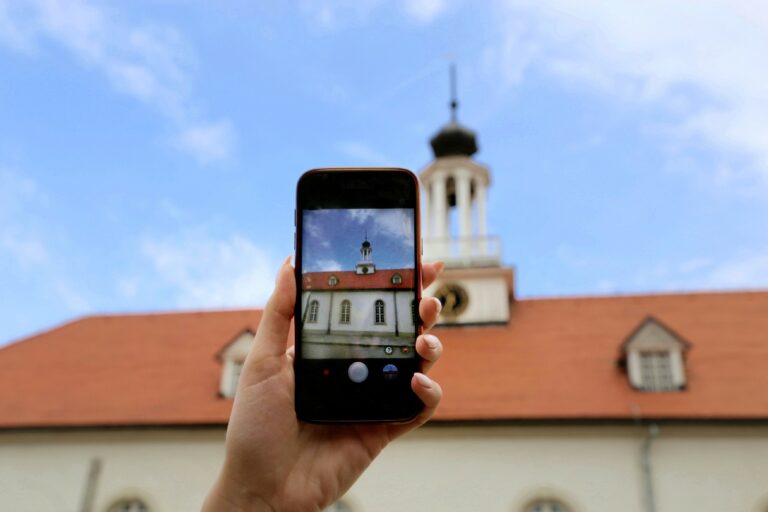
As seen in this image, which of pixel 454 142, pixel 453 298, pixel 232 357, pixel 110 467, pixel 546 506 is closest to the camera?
pixel 546 506

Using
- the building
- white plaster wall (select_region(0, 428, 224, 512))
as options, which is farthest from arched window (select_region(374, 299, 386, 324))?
white plaster wall (select_region(0, 428, 224, 512))

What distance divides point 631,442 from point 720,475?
1872mm

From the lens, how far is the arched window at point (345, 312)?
8.71ft

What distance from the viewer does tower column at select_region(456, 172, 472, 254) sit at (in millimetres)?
22823

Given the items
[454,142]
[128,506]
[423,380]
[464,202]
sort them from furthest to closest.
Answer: [454,142]
[464,202]
[128,506]
[423,380]

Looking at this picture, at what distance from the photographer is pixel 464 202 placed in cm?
2320

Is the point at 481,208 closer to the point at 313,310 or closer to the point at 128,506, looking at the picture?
the point at 128,506

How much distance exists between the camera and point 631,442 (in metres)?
14.3

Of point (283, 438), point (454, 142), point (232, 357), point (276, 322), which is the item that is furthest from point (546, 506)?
point (454, 142)

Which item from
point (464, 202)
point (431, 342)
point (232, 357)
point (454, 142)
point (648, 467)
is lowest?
point (648, 467)

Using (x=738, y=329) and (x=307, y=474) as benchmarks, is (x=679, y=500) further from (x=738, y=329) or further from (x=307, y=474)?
(x=307, y=474)

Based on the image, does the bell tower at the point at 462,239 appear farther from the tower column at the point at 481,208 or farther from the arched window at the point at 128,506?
the arched window at the point at 128,506

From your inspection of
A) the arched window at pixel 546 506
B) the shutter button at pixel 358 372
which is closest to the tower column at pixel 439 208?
the arched window at pixel 546 506

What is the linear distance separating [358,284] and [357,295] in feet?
0.16
